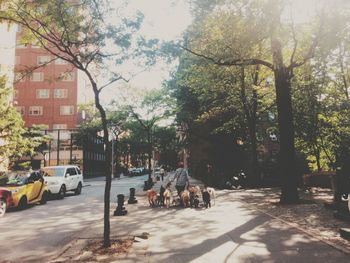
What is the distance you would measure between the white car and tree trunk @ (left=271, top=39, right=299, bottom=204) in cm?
1204

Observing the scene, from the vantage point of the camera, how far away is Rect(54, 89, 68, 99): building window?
64688mm

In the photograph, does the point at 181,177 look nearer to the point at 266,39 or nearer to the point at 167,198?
the point at 167,198

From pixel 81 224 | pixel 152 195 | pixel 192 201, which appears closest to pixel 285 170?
pixel 192 201

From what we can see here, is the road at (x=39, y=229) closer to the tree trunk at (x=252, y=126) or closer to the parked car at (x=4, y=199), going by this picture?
the parked car at (x=4, y=199)

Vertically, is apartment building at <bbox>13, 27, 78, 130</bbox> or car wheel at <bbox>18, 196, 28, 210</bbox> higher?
apartment building at <bbox>13, 27, 78, 130</bbox>

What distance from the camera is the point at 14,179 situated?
16469mm

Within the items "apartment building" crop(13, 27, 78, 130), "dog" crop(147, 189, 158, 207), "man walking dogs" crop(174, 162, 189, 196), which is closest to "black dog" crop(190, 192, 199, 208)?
"man walking dogs" crop(174, 162, 189, 196)

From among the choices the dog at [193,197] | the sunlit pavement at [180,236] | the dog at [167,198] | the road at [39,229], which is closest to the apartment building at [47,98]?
the road at [39,229]

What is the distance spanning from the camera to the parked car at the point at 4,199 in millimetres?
13939

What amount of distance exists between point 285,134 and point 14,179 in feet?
37.9

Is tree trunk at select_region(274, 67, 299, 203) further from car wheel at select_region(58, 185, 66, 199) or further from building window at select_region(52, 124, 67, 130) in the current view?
building window at select_region(52, 124, 67, 130)

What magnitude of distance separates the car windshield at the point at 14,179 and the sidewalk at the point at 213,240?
6205mm

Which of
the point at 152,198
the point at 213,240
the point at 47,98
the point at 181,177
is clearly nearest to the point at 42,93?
the point at 47,98

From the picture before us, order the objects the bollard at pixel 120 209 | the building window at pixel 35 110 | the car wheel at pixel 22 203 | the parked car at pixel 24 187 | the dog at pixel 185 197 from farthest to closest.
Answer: the building window at pixel 35 110 → the car wheel at pixel 22 203 → the parked car at pixel 24 187 → the dog at pixel 185 197 → the bollard at pixel 120 209
